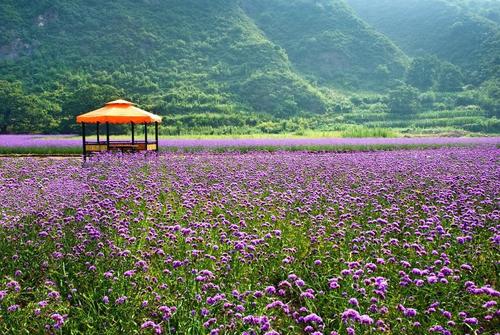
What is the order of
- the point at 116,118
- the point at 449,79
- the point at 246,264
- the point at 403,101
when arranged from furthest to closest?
the point at 449,79, the point at 403,101, the point at 116,118, the point at 246,264

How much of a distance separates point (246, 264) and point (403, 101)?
49.5 m

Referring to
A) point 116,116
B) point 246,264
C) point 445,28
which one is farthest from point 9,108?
point 445,28

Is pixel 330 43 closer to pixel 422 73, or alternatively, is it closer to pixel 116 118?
pixel 422 73

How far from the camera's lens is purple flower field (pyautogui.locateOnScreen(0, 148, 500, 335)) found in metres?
3.32

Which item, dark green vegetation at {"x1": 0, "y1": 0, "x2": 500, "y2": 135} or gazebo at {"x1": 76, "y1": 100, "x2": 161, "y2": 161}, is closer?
gazebo at {"x1": 76, "y1": 100, "x2": 161, "y2": 161}

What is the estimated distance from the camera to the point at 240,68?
57.9m

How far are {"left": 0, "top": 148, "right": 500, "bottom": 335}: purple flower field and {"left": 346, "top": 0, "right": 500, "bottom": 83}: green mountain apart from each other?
63.1m

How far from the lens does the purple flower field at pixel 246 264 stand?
3.32 m

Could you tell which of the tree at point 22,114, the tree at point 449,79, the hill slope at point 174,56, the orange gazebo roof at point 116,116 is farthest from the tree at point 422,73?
the orange gazebo roof at point 116,116

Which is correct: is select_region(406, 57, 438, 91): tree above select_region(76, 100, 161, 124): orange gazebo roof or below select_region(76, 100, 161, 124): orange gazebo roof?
above

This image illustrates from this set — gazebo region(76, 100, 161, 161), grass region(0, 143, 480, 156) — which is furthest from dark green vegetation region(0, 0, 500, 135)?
gazebo region(76, 100, 161, 161)

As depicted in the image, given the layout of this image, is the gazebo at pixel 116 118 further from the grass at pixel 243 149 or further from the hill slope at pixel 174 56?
the hill slope at pixel 174 56

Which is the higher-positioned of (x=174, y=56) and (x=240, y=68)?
(x=174, y=56)

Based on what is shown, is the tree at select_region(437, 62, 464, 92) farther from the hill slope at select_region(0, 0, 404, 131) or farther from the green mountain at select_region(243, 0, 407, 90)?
the hill slope at select_region(0, 0, 404, 131)
